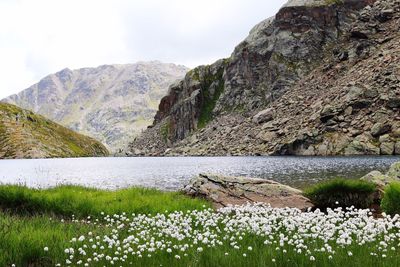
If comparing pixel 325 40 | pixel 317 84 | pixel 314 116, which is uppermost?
pixel 325 40

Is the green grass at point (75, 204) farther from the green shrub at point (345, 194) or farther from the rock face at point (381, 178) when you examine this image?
the rock face at point (381, 178)

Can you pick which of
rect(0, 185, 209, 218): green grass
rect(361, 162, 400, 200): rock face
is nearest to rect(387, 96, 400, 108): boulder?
rect(361, 162, 400, 200): rock face

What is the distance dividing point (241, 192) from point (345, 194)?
5867mm

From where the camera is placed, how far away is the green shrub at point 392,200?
17.5 meters

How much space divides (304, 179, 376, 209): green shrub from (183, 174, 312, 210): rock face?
45.7 inches

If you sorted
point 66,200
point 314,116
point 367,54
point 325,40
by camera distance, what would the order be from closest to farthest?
point 66,200 < point 314,116 < point 367,54 < point 325,40

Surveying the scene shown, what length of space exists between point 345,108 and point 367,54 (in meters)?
32.0

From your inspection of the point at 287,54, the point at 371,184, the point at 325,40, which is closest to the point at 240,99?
the point at 287,54

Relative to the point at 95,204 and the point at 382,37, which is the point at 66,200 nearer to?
the point at 95,204

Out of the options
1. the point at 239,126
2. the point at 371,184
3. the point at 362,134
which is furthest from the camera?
the point at 239,126

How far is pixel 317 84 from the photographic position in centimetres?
14275

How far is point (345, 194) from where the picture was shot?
2270 centimetres

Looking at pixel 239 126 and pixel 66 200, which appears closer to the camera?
pixel 66 200

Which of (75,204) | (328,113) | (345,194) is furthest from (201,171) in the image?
(328,113)
